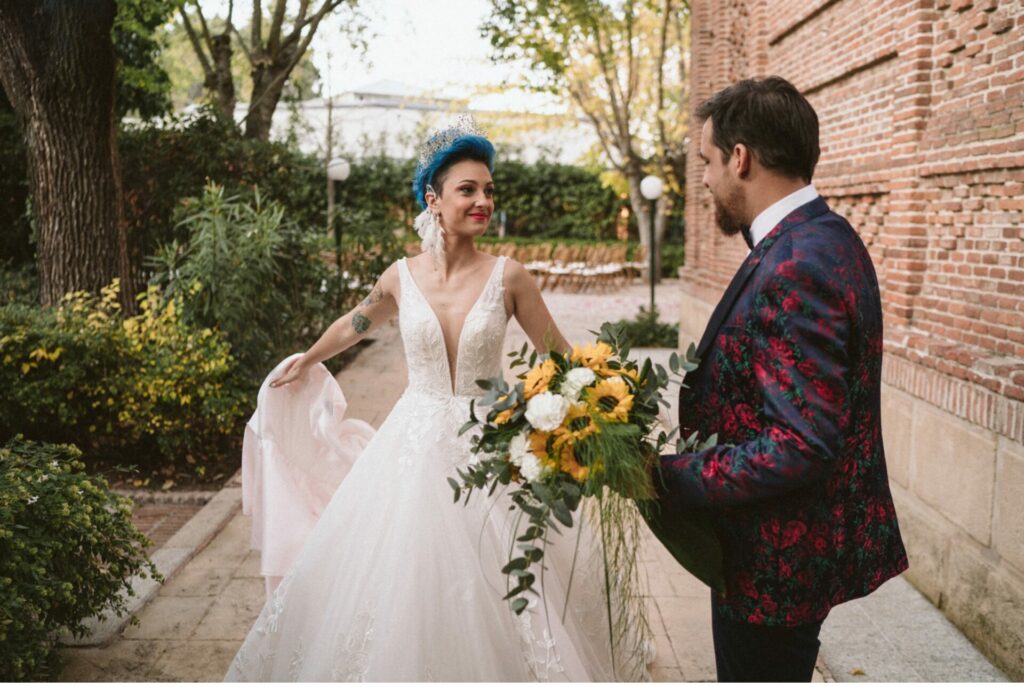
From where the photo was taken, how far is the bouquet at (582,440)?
6.82 feet

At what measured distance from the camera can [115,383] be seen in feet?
23.5

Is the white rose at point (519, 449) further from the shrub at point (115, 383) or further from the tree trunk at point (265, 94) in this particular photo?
the tree trunk at point (265, 94)

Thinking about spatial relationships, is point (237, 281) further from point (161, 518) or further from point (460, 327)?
point (460, 327)

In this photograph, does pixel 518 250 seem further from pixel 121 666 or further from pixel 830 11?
pixel 121 666

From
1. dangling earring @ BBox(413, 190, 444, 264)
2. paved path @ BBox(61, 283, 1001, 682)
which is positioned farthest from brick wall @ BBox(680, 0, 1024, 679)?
dangling earring @ BBox(413, 190, 444, 264)

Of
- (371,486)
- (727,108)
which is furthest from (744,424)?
(371,486)

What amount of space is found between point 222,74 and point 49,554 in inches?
484

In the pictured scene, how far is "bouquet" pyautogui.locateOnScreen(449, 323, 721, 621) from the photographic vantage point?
2.08 metres

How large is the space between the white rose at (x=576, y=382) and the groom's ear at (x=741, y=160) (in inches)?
22.2

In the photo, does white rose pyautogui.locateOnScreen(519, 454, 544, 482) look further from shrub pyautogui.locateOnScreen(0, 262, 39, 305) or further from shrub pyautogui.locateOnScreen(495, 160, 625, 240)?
shrub pyautogui.locateOnScreen(495, 160, 625, 240)

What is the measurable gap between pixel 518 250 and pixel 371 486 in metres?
24.0

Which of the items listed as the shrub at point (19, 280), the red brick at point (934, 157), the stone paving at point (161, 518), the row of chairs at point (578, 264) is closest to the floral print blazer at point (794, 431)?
the red brick at point (934, 157)

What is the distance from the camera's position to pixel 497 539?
3.54m

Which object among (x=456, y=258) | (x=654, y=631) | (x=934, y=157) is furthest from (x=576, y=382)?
(x=934, y=157)
